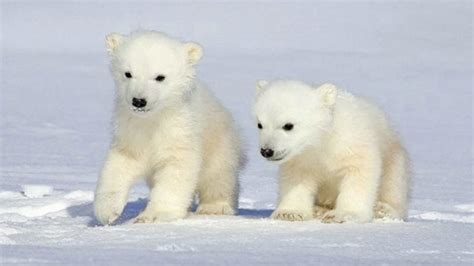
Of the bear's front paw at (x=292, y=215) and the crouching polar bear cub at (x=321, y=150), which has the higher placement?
the crouching polar bear cub at (x=321, y=150)

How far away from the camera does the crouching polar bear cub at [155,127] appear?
654 centimetres

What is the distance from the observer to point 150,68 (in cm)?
655

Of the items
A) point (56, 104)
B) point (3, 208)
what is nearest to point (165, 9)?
point (56, 104)

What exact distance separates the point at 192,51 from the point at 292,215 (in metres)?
1.20

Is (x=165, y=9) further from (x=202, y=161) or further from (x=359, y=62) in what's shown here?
(x=202, y=161)

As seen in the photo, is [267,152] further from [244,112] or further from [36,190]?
[244,112]

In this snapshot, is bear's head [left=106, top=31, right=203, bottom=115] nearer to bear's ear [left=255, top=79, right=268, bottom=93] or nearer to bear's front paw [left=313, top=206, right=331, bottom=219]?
bear's ear [left=255, top=79, right=268, bottom=93]

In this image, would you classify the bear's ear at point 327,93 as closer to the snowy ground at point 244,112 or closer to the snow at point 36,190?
the snowy ground at point 244,112

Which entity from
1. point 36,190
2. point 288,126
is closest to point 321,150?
point 288,126

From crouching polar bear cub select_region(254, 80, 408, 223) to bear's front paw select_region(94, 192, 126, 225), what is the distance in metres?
0.95

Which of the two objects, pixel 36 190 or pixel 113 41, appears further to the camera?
pixel 36 190

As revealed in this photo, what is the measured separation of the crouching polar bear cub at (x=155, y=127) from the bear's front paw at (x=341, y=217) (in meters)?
0.84

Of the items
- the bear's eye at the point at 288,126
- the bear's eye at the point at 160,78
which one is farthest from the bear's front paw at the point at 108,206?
the bear's eye at the point at 288,126

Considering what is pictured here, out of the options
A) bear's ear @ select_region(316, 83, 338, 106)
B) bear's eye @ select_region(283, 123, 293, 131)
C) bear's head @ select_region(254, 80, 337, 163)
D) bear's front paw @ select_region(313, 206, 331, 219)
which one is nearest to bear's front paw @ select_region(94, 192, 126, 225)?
bear's head @ select_region(254, 80, 337, 163)
